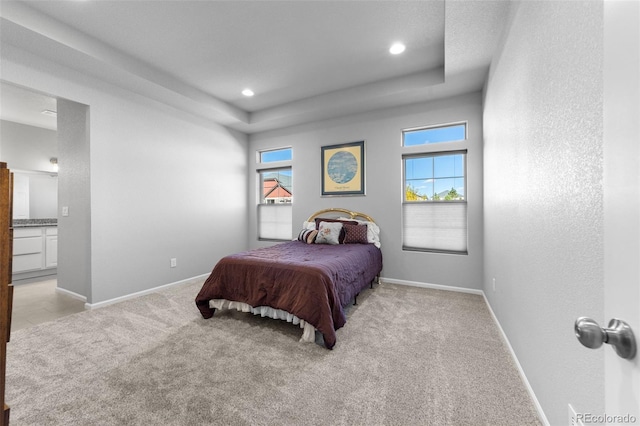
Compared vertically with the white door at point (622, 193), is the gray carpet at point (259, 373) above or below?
below

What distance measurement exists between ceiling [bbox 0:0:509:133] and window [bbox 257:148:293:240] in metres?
1.34

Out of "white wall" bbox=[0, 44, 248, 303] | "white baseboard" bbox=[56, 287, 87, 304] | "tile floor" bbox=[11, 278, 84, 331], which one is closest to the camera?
"tile floor" bbox=[11, 278, 84, 331]

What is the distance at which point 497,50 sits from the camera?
7.96ft

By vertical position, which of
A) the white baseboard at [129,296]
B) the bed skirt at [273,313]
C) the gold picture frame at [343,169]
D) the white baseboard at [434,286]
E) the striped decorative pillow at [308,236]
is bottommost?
the white baseboard at [129,296]

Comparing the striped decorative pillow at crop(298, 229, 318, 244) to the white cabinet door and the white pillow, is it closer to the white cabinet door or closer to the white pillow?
the white pillow

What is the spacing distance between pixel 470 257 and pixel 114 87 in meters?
5.09

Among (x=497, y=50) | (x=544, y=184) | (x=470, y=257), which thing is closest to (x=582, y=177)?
(x=544, y=184)

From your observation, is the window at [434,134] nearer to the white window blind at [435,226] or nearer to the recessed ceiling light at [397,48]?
the white window blind at [435,226]

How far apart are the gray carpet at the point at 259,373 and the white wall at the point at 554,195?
0.39 m

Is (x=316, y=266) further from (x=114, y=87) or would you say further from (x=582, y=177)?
(x=114, y=87)

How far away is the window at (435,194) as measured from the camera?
3.64m

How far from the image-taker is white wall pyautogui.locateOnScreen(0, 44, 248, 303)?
3021 mm

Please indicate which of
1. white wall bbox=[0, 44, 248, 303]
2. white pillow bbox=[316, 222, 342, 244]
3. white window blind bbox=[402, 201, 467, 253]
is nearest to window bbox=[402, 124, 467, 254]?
white window blind bbox=[402, 201, 467, 253]

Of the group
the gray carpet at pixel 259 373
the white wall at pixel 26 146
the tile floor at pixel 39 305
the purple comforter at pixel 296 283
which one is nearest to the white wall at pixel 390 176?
the gray carpet at pixel 259 373
